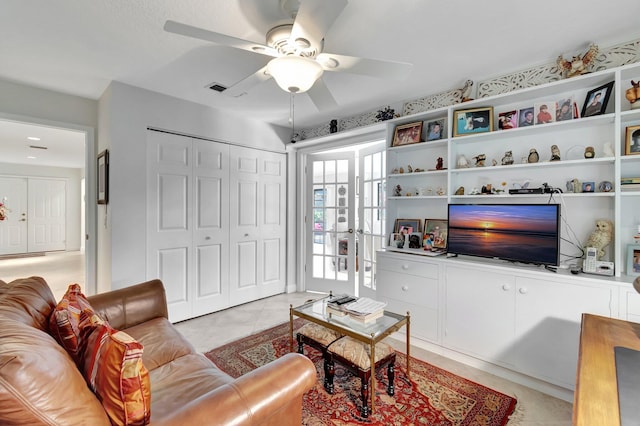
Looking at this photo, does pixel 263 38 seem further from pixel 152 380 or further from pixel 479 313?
pixel 479 313

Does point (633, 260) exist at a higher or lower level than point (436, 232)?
lower

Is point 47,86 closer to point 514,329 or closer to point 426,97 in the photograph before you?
point 426,97

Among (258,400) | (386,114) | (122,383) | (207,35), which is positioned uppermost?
(386,114)

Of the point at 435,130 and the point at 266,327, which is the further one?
the point at 266,327

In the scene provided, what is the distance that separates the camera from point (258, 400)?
103 cm

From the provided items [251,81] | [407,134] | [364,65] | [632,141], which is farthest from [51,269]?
[632,141]

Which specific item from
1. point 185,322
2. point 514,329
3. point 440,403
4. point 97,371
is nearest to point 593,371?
point 440,403

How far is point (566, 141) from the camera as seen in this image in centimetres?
224

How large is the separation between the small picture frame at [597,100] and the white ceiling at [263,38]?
330mm

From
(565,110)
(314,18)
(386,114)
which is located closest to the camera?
(314,18)

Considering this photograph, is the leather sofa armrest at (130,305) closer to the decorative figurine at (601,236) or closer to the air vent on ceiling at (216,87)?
the air vent on ceiling at (216,87)

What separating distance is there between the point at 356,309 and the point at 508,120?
77.7 inches

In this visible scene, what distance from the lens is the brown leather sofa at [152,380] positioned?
700 mm

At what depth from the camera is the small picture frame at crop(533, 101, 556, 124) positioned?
224 centimetres
